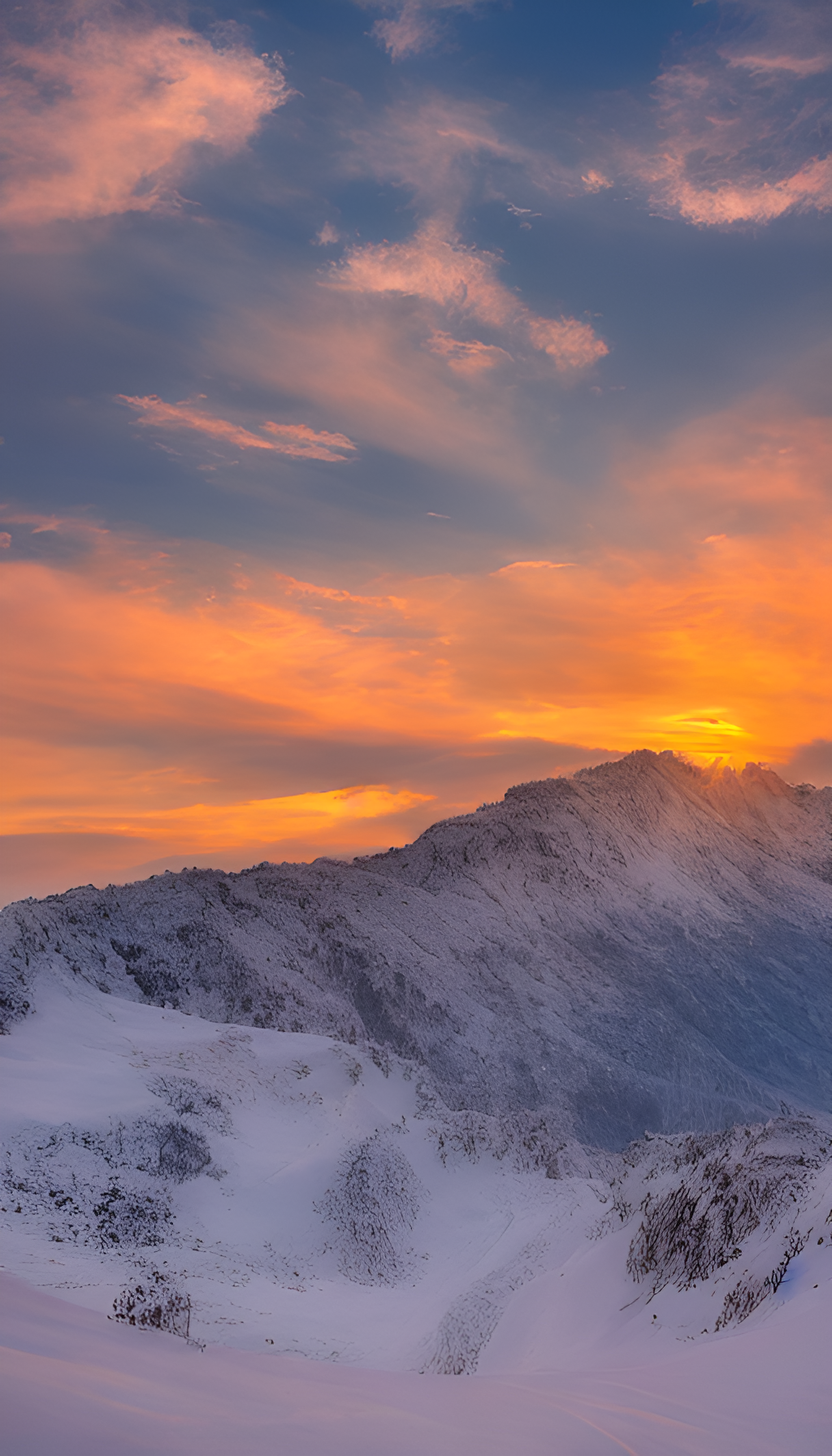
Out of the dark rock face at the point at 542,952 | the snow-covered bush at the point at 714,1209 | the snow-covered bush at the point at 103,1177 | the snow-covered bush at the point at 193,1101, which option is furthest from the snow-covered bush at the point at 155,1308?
the dark rock face at the point at 542,952

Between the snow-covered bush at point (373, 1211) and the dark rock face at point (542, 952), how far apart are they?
10737 millimetres

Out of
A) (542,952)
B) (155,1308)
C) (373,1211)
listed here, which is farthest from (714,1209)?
(542,952)

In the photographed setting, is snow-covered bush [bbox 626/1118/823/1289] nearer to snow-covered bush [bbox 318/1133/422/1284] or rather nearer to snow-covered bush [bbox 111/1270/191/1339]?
snow-covered bush [bbox 318/1133/422/1284]

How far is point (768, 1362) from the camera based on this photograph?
868 cm

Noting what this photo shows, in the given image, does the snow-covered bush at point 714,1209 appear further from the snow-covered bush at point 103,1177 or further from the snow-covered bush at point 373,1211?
the snow-covered bush at point 103,1177

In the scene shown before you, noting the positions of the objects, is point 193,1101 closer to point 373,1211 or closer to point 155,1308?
point 373,1211

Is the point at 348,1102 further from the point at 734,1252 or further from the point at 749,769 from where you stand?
the point at 749,769

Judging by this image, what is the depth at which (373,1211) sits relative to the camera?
22531mm

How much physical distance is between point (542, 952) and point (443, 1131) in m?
22.2

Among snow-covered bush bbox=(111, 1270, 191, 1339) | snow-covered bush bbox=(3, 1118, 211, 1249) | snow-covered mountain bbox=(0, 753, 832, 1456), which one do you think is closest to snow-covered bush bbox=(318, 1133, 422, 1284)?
snow-covered mountain bbox=(0, 753, 832, 1456)

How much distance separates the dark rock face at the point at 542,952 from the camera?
3562 cm

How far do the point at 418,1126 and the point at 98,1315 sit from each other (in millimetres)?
23581

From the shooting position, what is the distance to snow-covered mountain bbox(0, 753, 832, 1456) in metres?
8.59

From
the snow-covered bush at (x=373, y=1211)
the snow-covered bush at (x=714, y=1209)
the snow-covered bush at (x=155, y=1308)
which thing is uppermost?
the snow-covered bush at (x=155, y=1308)
